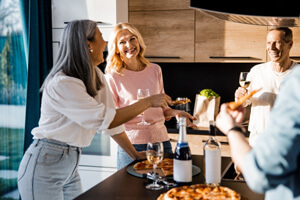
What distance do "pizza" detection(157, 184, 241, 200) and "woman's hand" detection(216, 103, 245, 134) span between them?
14.9 inches

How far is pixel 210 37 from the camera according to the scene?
140 inches

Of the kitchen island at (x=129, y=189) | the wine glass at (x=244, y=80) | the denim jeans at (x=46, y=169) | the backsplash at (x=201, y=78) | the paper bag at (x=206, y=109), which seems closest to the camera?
the kitchen island at (x=129, y=189)

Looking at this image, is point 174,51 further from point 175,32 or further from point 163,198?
point 163,198

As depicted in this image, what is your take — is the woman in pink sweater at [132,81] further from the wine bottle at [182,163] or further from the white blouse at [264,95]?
the wine bottle at [182,163]

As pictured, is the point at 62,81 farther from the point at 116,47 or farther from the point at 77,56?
the point at 116,47

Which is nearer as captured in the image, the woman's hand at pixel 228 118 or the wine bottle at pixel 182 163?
the woman's hand at pixel 228 118

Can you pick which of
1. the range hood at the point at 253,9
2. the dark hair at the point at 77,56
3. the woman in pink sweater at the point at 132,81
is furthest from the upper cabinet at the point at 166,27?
the range hood at the point at 253,9

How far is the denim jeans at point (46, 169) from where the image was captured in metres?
1.96

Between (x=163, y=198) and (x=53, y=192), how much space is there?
749mm

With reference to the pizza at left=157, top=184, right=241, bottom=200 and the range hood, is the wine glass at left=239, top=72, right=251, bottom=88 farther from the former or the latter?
the pizza at left=157, top=184, right=241, bottom=200

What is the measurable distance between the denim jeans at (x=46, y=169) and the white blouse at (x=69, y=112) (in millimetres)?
47

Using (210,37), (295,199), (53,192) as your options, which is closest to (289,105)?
(295,199)

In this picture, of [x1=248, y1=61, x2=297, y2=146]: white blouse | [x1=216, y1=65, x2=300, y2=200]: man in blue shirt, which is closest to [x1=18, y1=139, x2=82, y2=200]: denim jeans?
[x1=216, y1=65, x2=300, y2=200]: man in blue shirt

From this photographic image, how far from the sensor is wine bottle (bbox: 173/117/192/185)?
1669 millimetres
